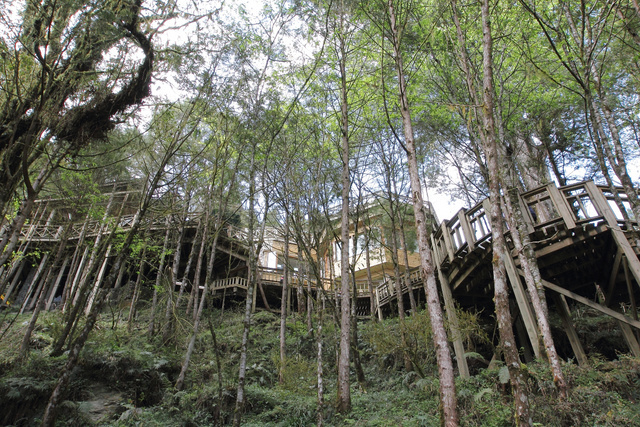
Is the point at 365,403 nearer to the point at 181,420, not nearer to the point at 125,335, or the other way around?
the point at 181,420

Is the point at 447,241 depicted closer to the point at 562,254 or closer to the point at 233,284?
the point at 562,254

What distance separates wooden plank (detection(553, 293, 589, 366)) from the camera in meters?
6.75

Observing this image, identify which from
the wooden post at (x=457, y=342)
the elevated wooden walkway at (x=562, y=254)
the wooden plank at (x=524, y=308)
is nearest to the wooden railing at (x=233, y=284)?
the elevated wooden walkway at (x=562, y=254)

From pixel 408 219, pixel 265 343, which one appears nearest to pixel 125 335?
pixel 265 343

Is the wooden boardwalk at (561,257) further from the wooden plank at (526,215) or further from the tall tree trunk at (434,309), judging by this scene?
the tall tree trunk at (434,309)

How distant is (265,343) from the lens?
12.5m

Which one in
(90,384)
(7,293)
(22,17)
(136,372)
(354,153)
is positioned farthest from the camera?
(7,293)

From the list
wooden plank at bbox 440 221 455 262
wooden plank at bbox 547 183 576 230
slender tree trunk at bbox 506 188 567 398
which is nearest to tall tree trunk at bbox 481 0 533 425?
slender tree trunk at bbox 506 188 567 398

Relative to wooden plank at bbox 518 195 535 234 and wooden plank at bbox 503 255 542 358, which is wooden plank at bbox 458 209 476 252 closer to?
wooden plank at bbox 503 255 542 358

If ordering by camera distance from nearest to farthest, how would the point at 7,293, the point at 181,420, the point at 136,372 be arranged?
the point at 181,420 < the point at 136,372 < the point at 7,293

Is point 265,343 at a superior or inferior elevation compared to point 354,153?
inferior

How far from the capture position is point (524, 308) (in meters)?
6.49

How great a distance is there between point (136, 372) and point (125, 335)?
3.09 m

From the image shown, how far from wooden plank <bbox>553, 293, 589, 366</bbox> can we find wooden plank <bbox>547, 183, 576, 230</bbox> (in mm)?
1976
